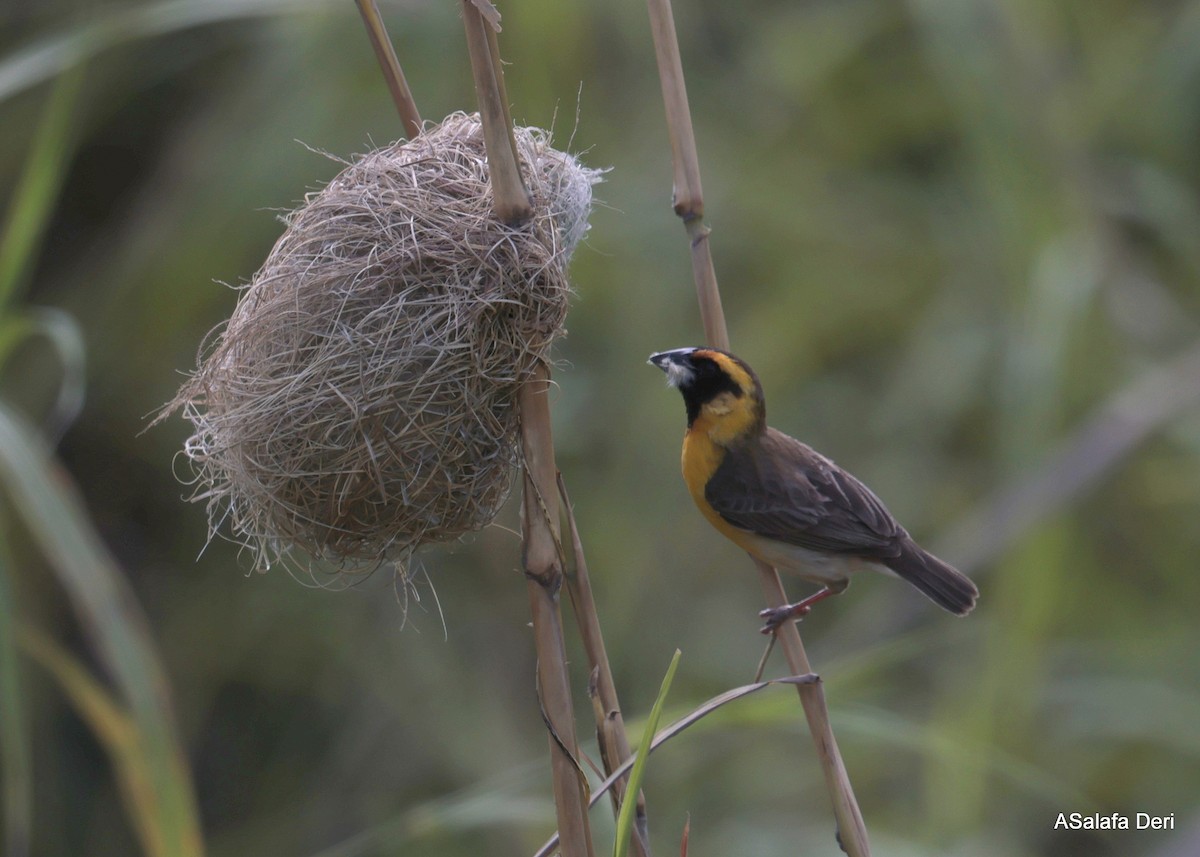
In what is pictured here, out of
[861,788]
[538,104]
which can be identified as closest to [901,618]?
[861,788]

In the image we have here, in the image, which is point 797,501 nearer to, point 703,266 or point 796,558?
point 796,558

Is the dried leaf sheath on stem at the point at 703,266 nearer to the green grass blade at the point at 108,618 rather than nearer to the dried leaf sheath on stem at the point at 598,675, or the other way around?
the dried leaf sheath on stem at the point at 598,675

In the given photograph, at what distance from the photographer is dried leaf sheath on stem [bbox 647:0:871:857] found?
1859 millimetres

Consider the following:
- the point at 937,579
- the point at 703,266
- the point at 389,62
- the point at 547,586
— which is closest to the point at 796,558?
the point at 937,579

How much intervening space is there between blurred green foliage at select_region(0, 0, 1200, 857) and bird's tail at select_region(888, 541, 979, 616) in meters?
0.89

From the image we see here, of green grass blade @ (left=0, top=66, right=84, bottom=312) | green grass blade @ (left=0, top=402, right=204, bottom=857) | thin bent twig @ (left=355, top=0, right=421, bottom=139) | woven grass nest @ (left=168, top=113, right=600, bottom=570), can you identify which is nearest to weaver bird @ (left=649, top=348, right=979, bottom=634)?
woven grass nest @ (left=168, top=113, right=600, bottom=570)

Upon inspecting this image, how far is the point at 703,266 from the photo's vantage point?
6.32 ft

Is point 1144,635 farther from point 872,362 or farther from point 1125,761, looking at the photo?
point 872,362

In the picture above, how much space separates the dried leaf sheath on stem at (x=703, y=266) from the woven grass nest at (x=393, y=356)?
0.25 meters

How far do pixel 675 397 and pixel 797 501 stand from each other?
1.93m

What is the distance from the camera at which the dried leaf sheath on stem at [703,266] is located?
1.86 metres

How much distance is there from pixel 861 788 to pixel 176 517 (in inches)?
123

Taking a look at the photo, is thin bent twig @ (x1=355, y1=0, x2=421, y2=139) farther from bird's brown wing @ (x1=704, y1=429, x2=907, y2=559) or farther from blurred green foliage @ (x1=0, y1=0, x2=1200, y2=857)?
blurred green foliage @ (x1=0, y1=0, x2=1200, y2=857)

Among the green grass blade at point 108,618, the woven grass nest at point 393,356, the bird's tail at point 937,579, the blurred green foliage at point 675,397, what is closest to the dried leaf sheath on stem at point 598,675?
the woven grass nest at point 393,356
